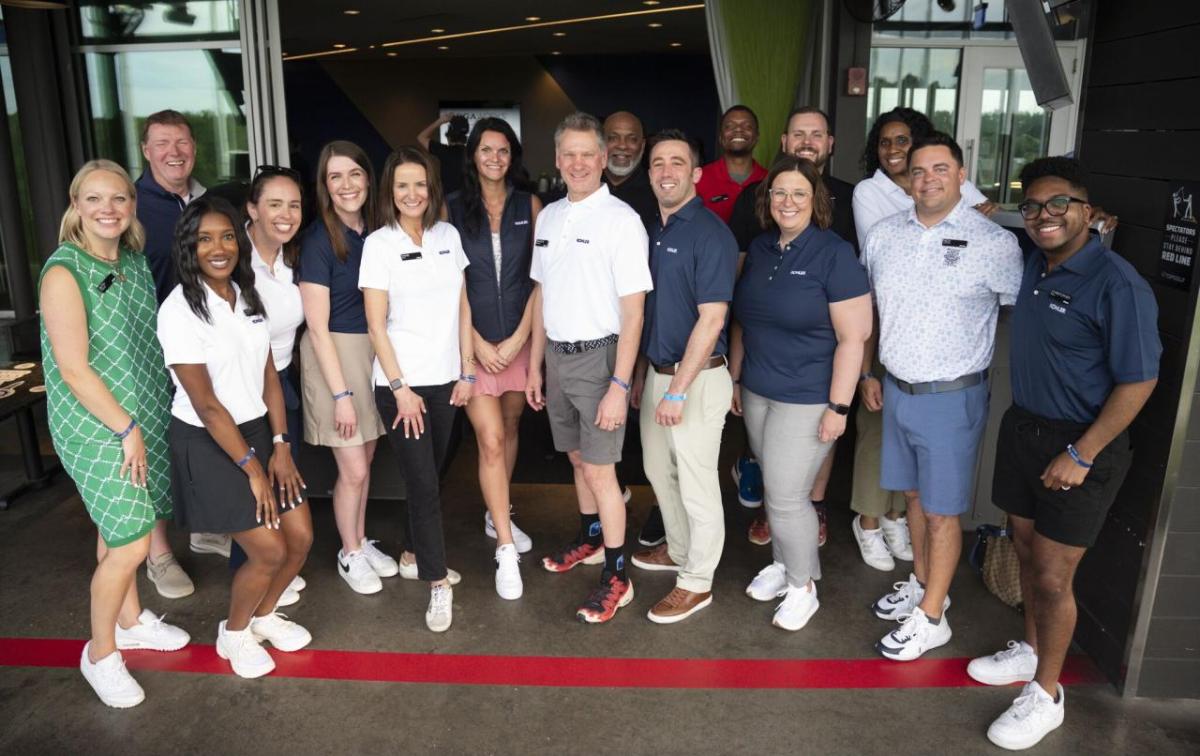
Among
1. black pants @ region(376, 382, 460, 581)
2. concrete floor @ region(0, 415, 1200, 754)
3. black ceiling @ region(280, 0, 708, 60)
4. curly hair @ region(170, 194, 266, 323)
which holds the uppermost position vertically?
black ceiling @ region(280, 0, 708, 60)

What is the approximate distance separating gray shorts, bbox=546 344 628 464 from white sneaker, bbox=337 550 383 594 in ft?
3.15

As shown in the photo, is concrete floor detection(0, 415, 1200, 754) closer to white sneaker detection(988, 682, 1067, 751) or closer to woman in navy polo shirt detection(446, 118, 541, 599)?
white sneaker detection(988, 682, 1067, 751)

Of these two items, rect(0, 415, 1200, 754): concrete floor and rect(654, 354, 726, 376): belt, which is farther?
rect(654, 354, 726, 376): belt

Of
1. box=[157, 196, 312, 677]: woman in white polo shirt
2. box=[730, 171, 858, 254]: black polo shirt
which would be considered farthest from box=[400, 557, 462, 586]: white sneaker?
box=[730, 171, 858, 254]: black polo shirt

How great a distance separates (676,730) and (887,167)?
2264 mm

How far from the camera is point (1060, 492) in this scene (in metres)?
2.43

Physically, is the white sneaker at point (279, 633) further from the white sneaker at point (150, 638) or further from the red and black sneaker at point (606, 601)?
the red and black sneaker at point (606, 601)

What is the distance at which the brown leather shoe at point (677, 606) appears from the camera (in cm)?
318

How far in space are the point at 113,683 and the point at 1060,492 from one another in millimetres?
2815

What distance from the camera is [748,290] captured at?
2.99m

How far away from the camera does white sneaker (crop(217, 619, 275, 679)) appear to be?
2861mm

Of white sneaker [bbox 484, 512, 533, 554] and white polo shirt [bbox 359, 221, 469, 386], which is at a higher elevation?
white polo shirt [bbox 359, 221, 469, 386]

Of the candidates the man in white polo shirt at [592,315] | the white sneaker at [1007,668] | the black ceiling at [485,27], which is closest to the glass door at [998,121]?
the black ceiling at [485,27]

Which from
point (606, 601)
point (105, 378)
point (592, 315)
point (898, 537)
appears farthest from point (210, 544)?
point (898, 537)
